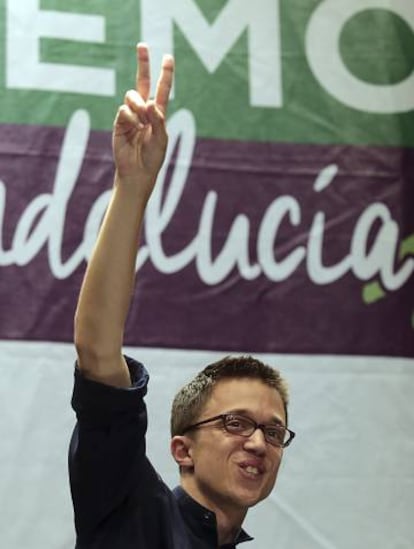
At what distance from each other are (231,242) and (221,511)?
1014mm

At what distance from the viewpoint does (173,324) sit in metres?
2.10

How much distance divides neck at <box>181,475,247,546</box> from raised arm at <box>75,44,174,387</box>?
0.23 m

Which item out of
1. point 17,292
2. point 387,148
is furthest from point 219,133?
point 17,292

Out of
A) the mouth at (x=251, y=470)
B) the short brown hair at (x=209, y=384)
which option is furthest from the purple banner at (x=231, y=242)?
the mouth at (x=251, y=470)

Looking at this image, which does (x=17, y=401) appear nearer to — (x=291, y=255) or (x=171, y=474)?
(x=171, y=474)

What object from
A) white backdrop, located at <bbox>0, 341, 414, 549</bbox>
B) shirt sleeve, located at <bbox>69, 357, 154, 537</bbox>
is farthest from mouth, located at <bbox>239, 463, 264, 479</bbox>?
white backdrop, located at <bbox>0, 341, 414, 549</bbox>

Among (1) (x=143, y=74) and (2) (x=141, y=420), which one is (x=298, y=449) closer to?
(2) (x=141, y=420)

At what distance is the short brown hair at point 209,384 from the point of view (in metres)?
1.28

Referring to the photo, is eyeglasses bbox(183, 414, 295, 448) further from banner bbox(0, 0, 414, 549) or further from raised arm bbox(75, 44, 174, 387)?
banner bbox(0, 0, 414, 549)

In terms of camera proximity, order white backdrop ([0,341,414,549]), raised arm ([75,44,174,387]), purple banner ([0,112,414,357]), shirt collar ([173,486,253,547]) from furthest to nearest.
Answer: purple banner ([0,112,414,357])
white backdrop ([0,341,414,549])
shirt collar ([173,486,253,547])
raised arm ([75,44,174,387])

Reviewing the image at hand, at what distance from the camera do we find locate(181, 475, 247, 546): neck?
1220 millimetres

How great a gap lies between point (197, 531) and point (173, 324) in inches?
36.3

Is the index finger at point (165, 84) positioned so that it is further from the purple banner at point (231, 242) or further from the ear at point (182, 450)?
the purple banner at point (231, 242)

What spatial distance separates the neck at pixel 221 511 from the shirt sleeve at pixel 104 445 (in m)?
0.11
